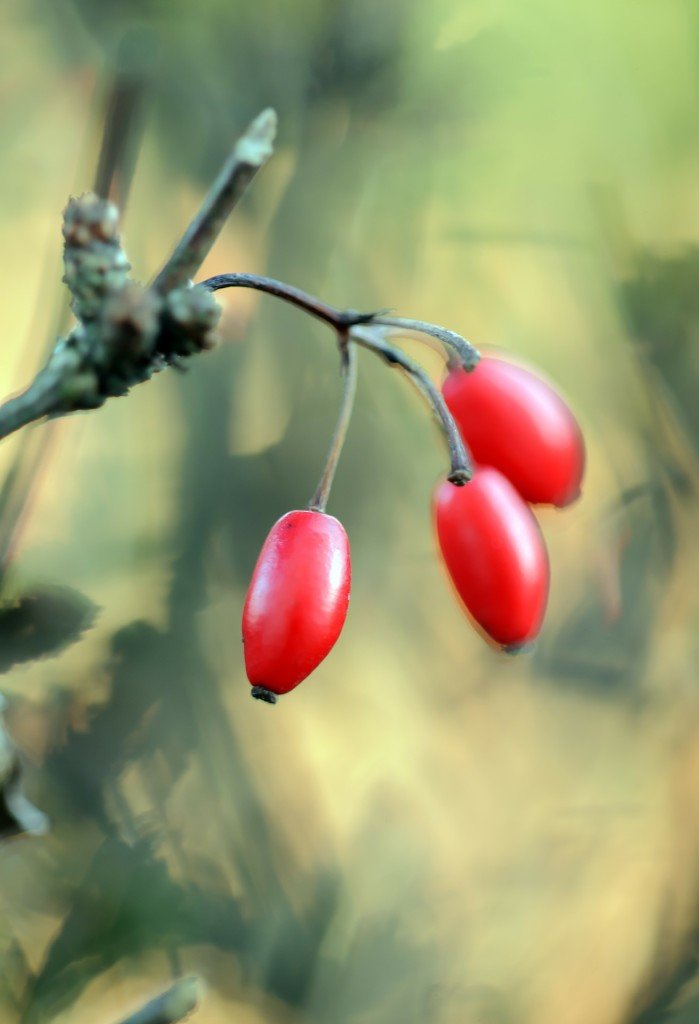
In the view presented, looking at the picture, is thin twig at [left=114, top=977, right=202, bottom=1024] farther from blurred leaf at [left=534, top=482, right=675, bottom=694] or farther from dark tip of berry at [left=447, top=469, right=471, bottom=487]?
blurred leaf at [left=534, top=482, right=675, bottom=694]

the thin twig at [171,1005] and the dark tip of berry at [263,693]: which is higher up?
the dark tip of berry at [263,693]

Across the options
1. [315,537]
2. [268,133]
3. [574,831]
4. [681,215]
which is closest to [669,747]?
[574,831]

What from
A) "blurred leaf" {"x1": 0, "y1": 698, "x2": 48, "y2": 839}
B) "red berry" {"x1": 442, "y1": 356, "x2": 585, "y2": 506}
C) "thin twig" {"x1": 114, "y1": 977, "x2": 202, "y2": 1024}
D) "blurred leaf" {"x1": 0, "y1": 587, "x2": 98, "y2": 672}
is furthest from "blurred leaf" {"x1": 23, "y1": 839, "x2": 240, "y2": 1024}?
"red berry" {"x1": 442, "y1": 356, "x2": 585, "y2": 506}

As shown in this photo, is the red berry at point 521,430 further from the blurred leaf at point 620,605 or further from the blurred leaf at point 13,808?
the blurred leaf at point 620,605

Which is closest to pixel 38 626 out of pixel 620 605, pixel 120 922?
pixel 120 922

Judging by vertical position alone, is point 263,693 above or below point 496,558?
below

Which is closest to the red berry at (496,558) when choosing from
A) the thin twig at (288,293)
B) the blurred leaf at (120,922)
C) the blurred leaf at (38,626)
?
the thin twig at (288,293)

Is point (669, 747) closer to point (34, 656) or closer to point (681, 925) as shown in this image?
point (681, 925)

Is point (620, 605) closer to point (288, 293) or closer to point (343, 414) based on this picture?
point (343, 414)
